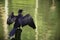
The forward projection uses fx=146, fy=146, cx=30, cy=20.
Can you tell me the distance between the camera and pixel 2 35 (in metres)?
1.32

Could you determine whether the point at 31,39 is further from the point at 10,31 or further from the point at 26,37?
the point at 10,31

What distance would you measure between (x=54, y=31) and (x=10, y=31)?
40 cm

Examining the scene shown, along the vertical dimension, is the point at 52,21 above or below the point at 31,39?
above

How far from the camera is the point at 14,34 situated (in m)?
1.34

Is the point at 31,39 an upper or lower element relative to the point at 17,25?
lower

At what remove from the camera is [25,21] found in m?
1.35

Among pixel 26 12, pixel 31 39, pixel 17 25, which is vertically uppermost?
pixel 26 12

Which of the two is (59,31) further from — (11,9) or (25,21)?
(11,9)

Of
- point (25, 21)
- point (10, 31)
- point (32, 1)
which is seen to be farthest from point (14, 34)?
point (32, 1)

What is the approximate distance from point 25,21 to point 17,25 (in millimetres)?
82

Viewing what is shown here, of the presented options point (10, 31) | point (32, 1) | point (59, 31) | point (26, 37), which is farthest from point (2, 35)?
point (59, 31)

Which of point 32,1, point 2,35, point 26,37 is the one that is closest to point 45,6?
point 32,1

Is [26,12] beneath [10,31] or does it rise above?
above

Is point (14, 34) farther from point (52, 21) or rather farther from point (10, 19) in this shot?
point (52, 21)
